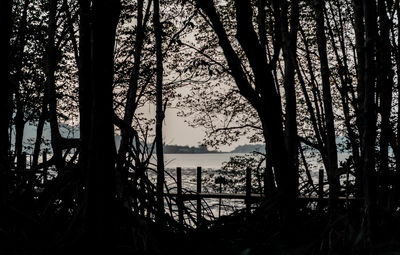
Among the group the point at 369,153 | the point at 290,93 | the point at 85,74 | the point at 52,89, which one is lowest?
the point at 369,153

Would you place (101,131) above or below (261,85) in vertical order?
below

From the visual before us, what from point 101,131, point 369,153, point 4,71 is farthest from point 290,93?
point 4,71

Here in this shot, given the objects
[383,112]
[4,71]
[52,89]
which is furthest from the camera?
[52,89]

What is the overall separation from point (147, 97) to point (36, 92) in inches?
150

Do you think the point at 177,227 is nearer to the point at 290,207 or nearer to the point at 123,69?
the point at 290,207

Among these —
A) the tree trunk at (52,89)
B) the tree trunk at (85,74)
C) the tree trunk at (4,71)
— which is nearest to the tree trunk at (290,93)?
the tree trunk at (85,74)

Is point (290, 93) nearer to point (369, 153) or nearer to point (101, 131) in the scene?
point (369, 153)

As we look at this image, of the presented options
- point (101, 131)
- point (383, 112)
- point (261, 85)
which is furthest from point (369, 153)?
point (383, 112)

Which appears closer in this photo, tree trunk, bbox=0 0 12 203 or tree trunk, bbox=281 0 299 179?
tree trunk, bbox=0 0 12 203

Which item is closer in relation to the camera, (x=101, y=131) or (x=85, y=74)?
(x=101, y=131)

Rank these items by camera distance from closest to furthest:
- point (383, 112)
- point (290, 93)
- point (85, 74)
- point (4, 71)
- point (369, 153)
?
point (369, 153), point (85, 74), point (4, 71), point (290, 93), point (383, 112)

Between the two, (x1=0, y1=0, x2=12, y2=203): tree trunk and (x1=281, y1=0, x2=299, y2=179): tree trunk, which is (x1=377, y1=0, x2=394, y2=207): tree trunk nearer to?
(x1=281, y1=0, x2=299, y2=179): tree trunk

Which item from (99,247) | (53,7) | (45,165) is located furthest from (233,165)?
(99,247)

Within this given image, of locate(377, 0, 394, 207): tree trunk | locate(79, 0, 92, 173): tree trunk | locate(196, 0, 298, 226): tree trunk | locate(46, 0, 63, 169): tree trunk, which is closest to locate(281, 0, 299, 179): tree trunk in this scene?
locate(196, 0, 298, 226): tree trunk
